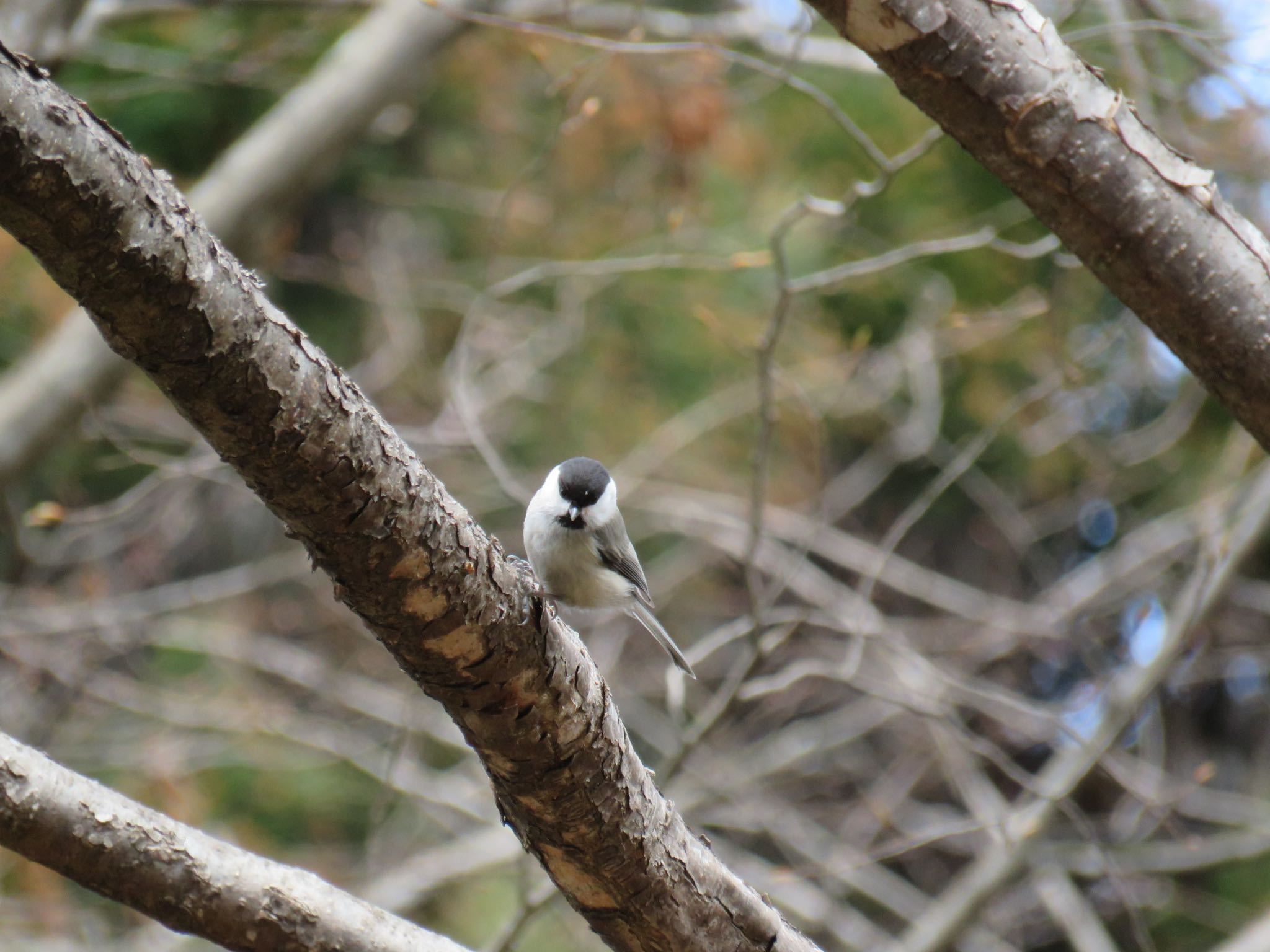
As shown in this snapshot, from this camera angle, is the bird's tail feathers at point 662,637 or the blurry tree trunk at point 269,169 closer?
the bird's tail feathers at point 662,637

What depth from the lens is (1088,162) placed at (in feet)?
6.64

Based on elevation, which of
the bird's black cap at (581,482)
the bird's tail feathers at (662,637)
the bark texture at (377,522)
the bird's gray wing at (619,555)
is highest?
the bark texture at (377,522)

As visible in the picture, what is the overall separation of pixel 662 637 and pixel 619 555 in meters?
0.34

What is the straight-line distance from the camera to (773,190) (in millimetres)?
6492

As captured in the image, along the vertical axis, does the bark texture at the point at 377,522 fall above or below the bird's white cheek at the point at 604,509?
above

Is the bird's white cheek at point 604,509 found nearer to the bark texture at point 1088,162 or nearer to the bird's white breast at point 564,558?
the bird's white breast at point 564,558

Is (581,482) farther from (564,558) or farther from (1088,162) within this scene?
(1088,162)

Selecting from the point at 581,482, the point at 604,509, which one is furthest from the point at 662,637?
the point at 581,482

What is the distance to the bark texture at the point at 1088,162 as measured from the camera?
1.99 meters

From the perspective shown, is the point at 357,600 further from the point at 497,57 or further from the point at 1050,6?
the point at 497,57

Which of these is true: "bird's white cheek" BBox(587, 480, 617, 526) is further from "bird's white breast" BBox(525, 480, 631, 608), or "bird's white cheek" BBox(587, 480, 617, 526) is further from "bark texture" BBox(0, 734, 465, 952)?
"bark texture" BBox(0, 734, 465, 952)

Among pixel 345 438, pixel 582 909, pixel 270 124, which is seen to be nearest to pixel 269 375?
pixel 345 438

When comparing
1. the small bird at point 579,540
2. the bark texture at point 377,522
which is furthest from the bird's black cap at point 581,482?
the bark texture at point 377,522

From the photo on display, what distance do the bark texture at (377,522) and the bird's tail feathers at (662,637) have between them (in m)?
1.08
